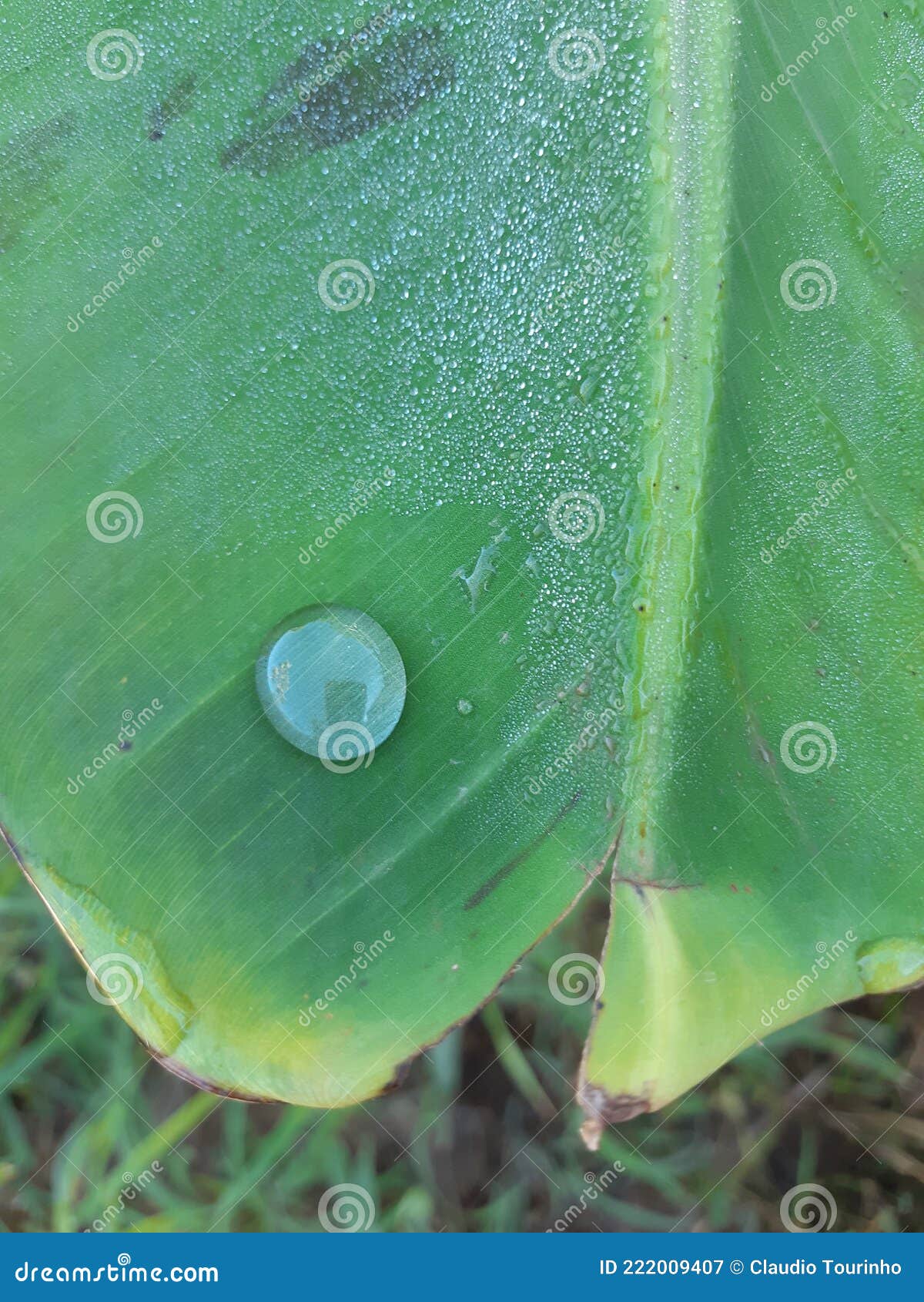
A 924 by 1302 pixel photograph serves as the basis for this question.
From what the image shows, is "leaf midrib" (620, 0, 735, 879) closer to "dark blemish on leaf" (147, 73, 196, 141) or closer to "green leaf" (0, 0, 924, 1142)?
"green leaf" (0, 0, 924, 1142)

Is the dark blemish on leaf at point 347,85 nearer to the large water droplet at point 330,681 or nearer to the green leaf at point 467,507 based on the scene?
the green leaf at point 467,507

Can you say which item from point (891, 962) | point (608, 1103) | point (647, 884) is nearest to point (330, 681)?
point (647, 884)

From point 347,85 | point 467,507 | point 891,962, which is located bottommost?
point 891,962

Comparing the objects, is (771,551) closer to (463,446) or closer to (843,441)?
(843,441)

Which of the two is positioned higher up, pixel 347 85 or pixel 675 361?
pixel 347 85

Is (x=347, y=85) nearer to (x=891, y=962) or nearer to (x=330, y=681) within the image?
(x=330, y=681)

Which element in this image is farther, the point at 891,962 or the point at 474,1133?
the point at 474,1133

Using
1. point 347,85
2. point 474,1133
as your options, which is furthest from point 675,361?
point 474,1133

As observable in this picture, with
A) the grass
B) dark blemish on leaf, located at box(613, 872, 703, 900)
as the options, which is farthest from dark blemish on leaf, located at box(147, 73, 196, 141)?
the grass
